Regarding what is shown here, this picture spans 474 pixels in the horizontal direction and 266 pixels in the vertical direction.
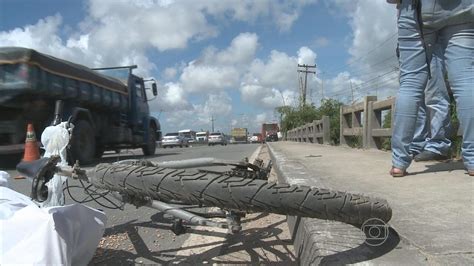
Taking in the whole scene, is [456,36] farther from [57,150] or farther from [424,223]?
[57,150]

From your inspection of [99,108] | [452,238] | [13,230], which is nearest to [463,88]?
[452,238]

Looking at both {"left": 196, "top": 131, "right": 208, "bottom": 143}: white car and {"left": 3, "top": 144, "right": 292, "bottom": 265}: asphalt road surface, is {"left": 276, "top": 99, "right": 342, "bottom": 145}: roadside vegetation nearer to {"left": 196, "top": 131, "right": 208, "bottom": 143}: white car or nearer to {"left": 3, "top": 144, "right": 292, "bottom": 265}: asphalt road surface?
{"left": 196, "top": 131, "right": 208, "bottom": 143}: white car

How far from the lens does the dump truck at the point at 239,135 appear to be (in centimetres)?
8544

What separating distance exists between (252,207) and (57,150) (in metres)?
Answer: 1.73

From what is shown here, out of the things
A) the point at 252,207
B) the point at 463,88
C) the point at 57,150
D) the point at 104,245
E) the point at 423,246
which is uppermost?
the point at 463,88

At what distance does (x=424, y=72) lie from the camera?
420cm

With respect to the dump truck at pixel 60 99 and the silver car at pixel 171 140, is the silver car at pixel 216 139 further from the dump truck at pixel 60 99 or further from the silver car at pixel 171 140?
the dump truck at pixel 60 99

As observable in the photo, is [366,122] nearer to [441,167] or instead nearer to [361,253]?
[441,167]

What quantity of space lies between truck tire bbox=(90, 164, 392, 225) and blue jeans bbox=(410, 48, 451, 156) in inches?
119

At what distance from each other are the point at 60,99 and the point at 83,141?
1173 millimetres

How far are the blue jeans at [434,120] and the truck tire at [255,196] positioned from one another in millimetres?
3011

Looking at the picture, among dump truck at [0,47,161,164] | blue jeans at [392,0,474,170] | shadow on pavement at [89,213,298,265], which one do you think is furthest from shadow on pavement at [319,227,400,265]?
dump truck at [0,47,161,164]

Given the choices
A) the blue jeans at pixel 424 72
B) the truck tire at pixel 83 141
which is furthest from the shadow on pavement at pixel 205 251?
the truck tire at pixel 83 141

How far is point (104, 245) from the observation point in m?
3.65
